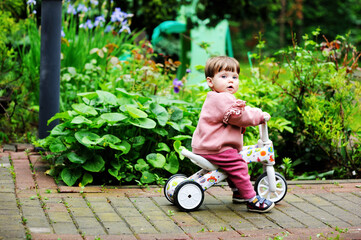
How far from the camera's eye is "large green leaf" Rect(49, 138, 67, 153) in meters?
4.11

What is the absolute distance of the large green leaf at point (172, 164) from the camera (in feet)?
14.0

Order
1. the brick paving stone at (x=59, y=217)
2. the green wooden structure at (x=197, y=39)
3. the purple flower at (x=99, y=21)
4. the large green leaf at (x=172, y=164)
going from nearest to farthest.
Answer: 1. the brick paving stone at (x=59, y=217)
2. the large green leaf at (x=172, y=164)
3. the purple flower at (x=99, y=21)
4. the green wooden structure at (x=197, y=39)

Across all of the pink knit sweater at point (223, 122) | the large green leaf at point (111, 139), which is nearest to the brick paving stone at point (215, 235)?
the pink knit sweater at point (223, 122)

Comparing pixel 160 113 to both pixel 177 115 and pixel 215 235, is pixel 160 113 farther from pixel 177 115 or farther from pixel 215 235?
pixel 215 235

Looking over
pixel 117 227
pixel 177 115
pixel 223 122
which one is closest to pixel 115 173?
pixel 177 115

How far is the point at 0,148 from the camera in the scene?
16.5ft

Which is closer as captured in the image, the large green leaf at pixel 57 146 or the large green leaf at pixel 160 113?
the large green leaf at pixel 57 146

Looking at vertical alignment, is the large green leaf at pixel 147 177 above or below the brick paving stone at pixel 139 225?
above

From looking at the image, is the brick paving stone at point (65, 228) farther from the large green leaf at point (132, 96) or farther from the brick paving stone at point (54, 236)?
the large green leaf at point (132, 96)

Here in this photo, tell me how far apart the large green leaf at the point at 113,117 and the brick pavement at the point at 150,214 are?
534 millimetres

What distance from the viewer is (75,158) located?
4.03 meters

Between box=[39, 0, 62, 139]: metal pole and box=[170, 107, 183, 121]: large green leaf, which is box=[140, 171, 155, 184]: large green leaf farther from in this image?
box=[39, 0, 62, 139]: metal pole

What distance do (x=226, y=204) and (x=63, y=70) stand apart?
2.97m

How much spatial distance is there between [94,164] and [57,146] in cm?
34
